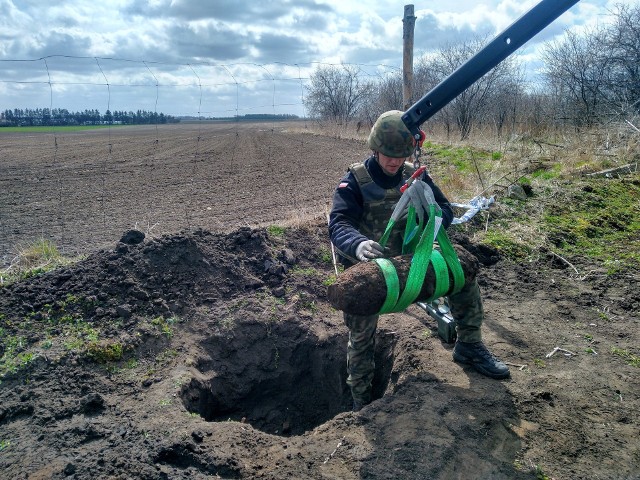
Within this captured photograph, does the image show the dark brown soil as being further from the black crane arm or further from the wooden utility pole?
the wooden utility pole

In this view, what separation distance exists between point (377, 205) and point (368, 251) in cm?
81

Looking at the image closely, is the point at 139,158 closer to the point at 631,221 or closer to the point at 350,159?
the point at 350,159

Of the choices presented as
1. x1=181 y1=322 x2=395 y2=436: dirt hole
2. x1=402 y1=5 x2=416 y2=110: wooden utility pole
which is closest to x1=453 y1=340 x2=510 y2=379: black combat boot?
x1=181 y1=322 x2=395 y2=436: dirt hole

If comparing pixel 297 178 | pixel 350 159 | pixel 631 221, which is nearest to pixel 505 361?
pixel 631 221

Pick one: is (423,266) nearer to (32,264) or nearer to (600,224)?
(32,264)

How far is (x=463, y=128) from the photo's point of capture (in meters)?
23.0

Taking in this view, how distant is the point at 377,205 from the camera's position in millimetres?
3881

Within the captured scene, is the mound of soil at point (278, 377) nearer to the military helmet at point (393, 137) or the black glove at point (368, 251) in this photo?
the black glove at point (368, 251)

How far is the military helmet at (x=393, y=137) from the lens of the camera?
349cm

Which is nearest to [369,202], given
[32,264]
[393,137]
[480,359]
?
[393,137]

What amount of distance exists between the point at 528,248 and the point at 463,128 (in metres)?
18.1

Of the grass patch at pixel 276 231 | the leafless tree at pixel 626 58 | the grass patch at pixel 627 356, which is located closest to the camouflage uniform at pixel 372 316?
the grass patch at pixel 627 356

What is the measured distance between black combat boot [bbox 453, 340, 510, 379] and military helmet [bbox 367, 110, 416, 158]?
153 centimetres

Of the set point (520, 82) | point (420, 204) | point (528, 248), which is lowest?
point (528, 248)
